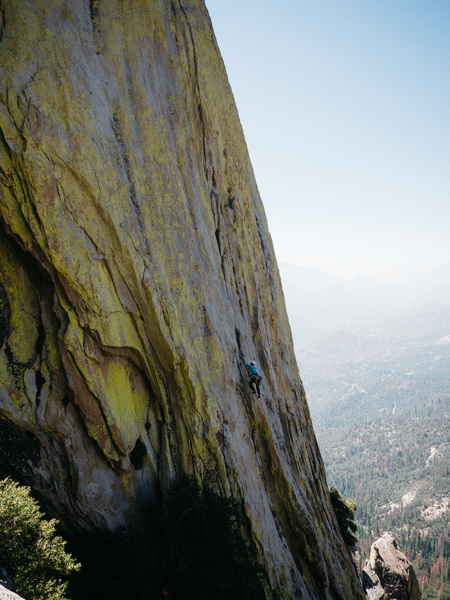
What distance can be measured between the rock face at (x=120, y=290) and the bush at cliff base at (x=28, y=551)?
3.24 metres

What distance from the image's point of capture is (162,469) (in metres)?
15.4

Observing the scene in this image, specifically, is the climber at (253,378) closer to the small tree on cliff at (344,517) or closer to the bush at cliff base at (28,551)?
the bush at cliff base at (28,551)

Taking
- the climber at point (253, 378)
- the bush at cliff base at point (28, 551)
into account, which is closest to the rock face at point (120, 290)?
the climber at point (253, 378)

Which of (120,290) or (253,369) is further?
(253,369)

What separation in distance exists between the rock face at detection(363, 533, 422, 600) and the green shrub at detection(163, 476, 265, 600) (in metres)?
30.3

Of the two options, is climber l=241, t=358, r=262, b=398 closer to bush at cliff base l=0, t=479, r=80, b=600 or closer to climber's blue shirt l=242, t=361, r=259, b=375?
climber's blue shirt l=242, t=361, r=259, b=375

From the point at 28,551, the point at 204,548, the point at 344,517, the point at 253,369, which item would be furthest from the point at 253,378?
the point at 344,517

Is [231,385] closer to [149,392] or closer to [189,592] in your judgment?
[149,392]

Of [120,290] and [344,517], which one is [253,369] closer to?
[120,290]

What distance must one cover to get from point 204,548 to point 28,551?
274 inches

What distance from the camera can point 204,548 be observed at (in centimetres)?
1359

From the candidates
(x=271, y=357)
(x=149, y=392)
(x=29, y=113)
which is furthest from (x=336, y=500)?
(x=29, y=113)

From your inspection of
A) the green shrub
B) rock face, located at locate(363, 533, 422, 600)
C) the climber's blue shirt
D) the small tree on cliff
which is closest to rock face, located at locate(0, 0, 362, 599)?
the climber's blue shirt

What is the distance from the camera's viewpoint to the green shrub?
13.6 m
